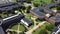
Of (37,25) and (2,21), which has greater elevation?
(2,21)

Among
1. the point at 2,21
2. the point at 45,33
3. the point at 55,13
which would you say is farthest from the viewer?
the point at 55,13

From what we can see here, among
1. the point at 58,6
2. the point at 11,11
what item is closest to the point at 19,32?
the point at 11,11

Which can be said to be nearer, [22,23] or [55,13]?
[22,23]

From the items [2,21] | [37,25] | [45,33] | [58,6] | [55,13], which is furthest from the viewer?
[58,6]

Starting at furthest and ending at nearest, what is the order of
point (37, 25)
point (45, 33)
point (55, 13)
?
point (55, 13) → point (37, 25) → point (45, 33)

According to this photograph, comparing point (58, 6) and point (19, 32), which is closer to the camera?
point (19, 32)

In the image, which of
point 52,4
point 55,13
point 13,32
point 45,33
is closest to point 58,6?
point 52,4

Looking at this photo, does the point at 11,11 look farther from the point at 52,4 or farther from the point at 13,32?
the point at 52,4

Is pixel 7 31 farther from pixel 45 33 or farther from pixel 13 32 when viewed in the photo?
pixel 45 33

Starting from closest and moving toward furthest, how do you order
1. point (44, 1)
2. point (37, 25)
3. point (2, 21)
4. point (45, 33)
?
point (45, 33) → point (2, 21) → point (37, 25) → point (44, 1)
